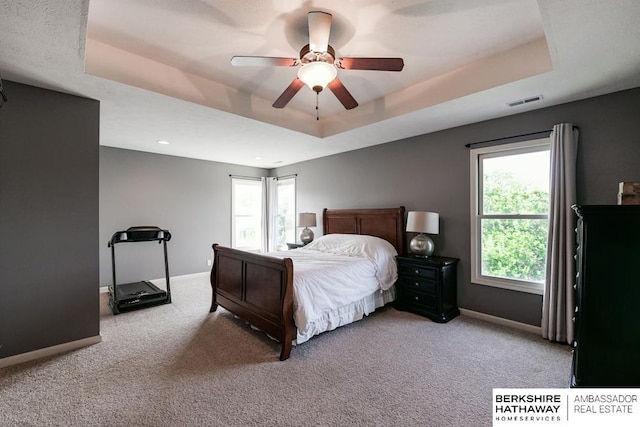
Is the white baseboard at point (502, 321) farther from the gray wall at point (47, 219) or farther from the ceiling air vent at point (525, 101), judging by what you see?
the gray wall at point (47, 219)

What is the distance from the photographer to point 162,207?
5.37m

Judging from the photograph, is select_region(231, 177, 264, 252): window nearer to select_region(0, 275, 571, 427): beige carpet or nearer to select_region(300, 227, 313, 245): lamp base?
select_region(300, 227, 313, 245): lamp base

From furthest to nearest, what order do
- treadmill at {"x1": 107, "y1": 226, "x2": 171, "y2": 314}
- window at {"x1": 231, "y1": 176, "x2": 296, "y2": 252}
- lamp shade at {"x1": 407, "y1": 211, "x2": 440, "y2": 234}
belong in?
window at {"x1": 231, "y1": 176, "x2": 296, "y2": 252} < treadmill at {"x1": 107, "y1": 226, "x2": 171, "y2": 314} < lamp shade at {"x1": 407, "y1": 211, "x2": 440, "y2": 234}

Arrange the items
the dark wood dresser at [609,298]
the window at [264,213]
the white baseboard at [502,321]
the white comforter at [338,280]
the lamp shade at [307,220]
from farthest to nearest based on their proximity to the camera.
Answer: the window at [264,213] → the lamp shade at [307,220] → the white baseboard at [502,321] → the white comforter at [338,280] → the dark wood dresser at [609,298]

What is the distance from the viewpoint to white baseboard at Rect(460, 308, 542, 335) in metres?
3.09

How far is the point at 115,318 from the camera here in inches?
140

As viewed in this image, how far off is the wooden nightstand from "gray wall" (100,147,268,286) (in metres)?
4.13

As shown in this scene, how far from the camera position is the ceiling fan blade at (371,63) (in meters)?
1.99

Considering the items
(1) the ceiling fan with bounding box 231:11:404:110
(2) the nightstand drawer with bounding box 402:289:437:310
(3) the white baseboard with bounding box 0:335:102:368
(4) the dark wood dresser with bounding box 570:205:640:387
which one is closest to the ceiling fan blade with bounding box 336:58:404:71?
(1) the ceiling fan with bounding box 231:11:404:110

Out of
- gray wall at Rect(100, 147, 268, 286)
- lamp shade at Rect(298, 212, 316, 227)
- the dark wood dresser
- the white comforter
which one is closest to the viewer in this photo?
the dark wood dresser

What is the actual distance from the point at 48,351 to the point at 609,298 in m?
4.41

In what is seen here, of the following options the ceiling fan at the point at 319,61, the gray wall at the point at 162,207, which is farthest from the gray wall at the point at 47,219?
the gray wall at the point at 162,207

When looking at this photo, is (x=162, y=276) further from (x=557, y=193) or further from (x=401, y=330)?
(x=557, y=193)

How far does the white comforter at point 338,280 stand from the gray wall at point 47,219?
2169 mm
